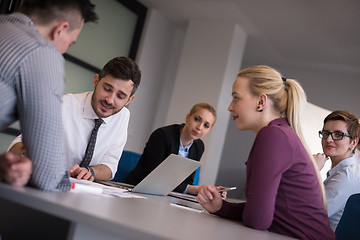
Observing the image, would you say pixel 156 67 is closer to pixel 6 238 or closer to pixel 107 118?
pixel 107 118

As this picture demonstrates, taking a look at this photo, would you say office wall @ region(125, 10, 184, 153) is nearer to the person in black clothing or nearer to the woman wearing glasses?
the person in black clothing

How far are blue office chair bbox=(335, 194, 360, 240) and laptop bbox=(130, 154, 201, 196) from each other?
0.81 m

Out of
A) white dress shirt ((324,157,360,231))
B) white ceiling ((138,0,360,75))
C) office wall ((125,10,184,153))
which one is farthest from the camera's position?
office wall ((125,10,184,153))

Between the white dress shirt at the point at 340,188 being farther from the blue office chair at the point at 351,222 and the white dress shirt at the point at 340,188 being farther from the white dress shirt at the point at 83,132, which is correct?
the white dress shirt at the point at 83,132

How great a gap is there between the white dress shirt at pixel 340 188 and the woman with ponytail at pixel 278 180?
2.99ft

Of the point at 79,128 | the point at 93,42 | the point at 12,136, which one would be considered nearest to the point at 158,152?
the point at 79,128

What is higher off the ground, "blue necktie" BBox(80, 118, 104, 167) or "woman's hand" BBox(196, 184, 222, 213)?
"blue necktie" BBox(80, 118, 104, 167)

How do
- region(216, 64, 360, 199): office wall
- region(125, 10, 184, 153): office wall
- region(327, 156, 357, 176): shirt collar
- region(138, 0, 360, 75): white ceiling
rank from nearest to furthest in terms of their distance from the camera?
region(327, 156, 357, 176): shirt collar < region(138, 0, 360, 75): white ceiling < region(125, 10, 184, 153): office wall < region(216, 64, 360, 199): office wall

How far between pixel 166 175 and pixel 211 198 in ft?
1.26

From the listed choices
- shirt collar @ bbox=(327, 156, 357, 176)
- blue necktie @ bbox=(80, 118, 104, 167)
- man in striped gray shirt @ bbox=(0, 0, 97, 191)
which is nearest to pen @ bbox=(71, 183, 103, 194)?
man in striped gray shirt @ bbox=(0, 0, 97, 191)

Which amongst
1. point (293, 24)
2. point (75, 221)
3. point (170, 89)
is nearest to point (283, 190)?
point (75, 221)

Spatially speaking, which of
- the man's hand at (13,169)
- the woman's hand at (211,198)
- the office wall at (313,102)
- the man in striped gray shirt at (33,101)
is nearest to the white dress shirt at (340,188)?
the woman's hand at (211,198)

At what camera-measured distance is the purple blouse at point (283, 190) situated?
1485 millimetres

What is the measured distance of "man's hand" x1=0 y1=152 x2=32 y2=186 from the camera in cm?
111
